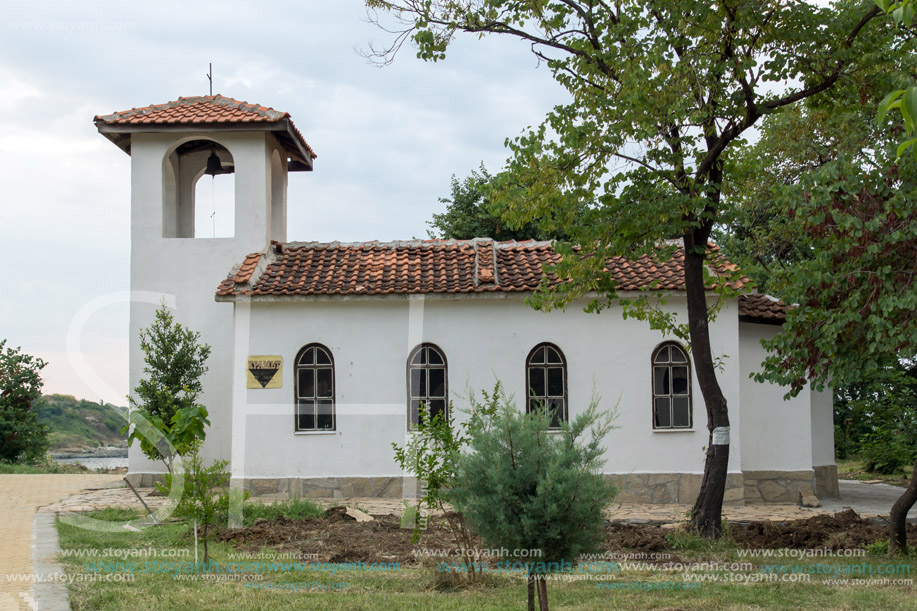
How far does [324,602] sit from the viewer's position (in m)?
7.33

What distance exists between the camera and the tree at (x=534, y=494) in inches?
253

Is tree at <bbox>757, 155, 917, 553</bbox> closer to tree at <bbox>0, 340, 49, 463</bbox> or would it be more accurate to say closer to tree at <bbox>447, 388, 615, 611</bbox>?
tree at <bbox>447, 388, 615, 611</bbox>

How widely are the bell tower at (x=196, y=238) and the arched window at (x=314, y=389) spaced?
6.88 feet

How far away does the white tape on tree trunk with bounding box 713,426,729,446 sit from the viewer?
36.3ft

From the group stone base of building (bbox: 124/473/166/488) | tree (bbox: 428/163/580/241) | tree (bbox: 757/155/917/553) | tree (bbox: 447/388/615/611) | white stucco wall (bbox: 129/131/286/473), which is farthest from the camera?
tree (bbox: 428/163/580/241)

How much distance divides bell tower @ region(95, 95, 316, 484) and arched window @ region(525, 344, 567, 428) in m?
6.05

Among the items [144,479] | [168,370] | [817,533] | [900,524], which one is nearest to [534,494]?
[900,524]

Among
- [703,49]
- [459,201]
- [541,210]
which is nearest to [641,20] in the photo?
[703,49]

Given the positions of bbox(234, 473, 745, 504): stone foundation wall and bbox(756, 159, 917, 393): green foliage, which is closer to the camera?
bbox(756, 159, 917, 393): green foliage

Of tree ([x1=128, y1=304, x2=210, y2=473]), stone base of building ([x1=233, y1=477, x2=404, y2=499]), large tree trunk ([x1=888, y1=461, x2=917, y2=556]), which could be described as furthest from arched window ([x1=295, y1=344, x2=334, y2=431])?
large tree trunk ([x1=888, y1=461, x2=917, y2=556])

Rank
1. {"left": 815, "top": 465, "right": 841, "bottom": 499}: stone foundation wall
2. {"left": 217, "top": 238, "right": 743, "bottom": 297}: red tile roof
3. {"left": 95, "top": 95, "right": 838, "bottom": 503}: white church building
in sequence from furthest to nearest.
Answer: {"left": 815, "top": 465, "right": 841, "bottom": 499}: stone foundation wall < {"left": 217, "top": 238, "right": 743, "bottom": 297}: red tile roof < {"left": 95, "top": 95, "right": 838, "bottom": 503}: white church building

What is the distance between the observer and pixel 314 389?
15.3m

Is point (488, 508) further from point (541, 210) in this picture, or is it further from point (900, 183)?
point (900, 183)

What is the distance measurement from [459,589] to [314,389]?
7935mm
